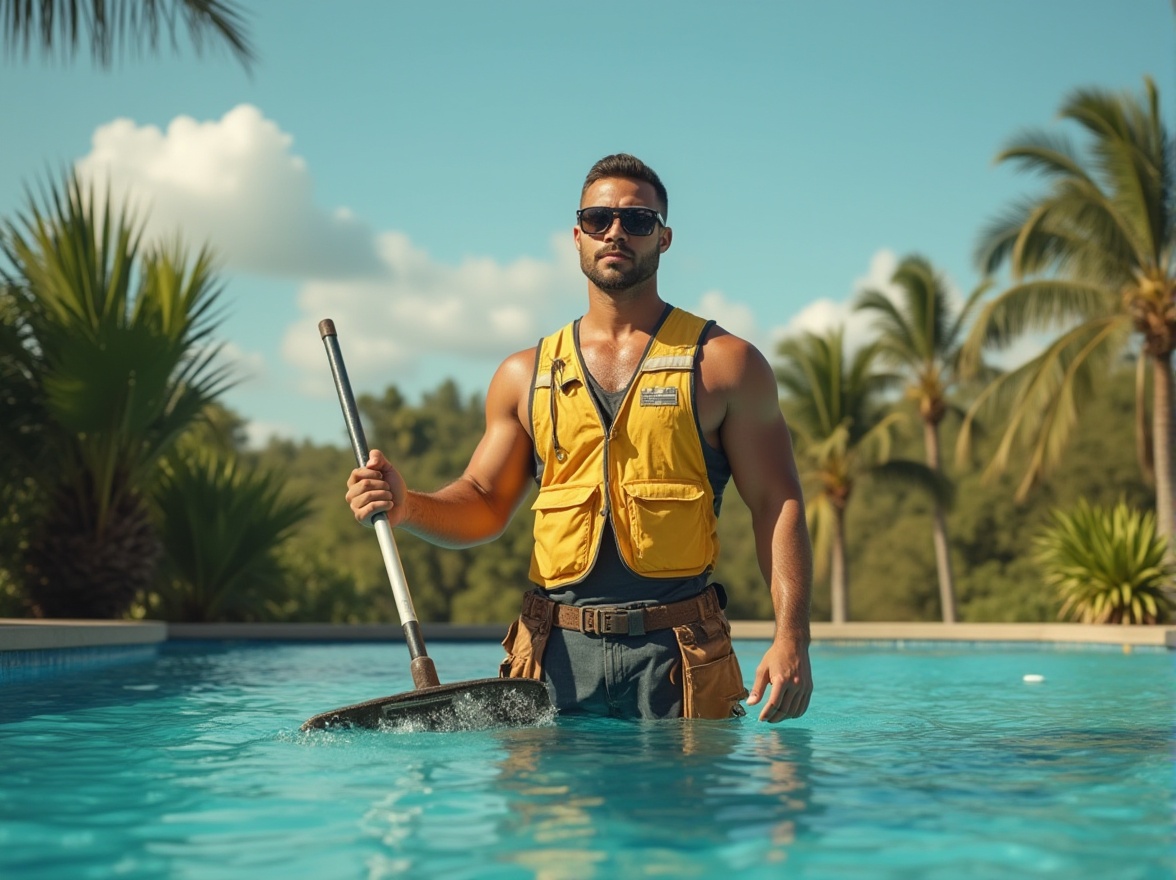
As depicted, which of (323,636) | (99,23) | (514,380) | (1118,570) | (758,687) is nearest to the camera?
(758,687)

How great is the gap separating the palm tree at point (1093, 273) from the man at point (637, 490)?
15.8 m

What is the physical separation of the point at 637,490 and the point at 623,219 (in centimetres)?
77

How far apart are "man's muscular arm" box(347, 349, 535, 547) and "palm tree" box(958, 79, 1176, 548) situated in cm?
1582

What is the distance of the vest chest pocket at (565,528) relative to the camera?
369 centimetres

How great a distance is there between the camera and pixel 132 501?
11938 mm

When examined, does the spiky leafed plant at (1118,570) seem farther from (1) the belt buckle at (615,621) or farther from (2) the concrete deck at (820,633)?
(1) the belt buckle at (615,621)

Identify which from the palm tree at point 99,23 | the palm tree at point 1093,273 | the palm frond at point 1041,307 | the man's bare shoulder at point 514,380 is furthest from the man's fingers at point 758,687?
the palm frond at point 1041,307

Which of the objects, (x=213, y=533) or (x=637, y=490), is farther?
(x=213, y=533)

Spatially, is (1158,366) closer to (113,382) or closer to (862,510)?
(113,382)

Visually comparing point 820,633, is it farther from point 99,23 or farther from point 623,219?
point 623,219

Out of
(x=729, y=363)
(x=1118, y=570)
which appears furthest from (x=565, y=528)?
(x=1118, y=570)

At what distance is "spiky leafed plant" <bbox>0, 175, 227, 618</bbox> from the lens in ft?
36.5

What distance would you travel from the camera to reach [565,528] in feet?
12.2

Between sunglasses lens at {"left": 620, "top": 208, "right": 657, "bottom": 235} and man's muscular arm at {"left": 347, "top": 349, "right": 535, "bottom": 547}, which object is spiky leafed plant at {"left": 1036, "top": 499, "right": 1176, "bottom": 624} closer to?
man's muscular arm at {"left": 347, "top": 349, "right": 535, "bottom": 547}
